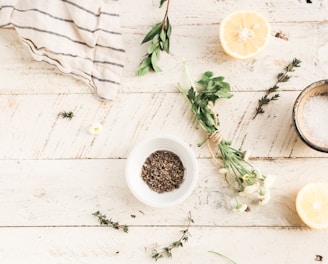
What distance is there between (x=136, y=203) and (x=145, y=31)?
0.51m

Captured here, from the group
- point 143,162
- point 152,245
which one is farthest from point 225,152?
point 152,245

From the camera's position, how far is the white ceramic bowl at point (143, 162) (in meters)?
1.50

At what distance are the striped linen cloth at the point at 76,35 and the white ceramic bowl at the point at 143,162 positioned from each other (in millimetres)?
189

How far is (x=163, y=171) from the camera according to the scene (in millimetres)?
1552

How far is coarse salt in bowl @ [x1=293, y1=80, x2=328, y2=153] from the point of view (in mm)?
1469

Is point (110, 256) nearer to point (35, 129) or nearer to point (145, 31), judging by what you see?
point (35, 129)

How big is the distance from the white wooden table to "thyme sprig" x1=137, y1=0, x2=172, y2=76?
3 cm

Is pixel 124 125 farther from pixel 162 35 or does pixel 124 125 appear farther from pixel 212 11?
pixel 212 11

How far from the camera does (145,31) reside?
1611 millimetres

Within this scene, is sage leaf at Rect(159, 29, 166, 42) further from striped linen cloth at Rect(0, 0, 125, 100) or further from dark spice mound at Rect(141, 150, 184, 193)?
dark spice mound at Rect(141, 150, 184, 193)

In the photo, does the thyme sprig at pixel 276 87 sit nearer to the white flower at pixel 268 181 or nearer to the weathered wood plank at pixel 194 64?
the weathered wood plank at pixel 194 64

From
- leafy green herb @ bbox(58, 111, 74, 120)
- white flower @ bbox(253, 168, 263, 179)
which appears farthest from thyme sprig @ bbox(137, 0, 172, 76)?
white flower @ bbox(253, 168, 263, 179)

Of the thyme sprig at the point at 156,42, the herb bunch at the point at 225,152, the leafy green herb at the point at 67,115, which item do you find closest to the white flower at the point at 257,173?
the herb bunch at the point at 225,152

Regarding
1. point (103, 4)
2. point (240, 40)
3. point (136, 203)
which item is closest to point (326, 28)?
point (240, 40)
